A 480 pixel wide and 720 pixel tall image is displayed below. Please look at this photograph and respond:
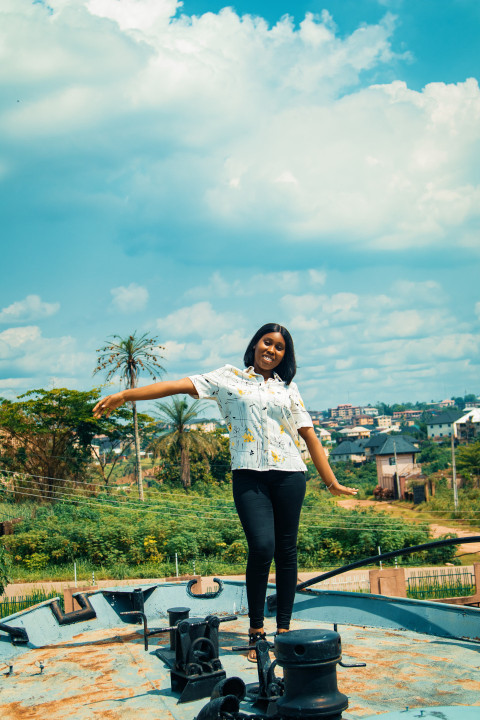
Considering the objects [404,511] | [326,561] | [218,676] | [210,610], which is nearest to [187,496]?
[326,561]

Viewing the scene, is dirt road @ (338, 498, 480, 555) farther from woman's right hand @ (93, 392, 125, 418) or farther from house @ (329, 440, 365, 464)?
house @ (329, 440, 365, 464)

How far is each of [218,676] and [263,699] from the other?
1.75 feet

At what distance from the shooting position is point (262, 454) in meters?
3.21

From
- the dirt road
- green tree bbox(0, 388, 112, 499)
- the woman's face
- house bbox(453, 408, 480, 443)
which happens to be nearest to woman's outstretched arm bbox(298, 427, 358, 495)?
the woman's face

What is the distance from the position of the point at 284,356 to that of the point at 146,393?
0.82 m

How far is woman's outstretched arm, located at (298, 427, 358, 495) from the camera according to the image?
350 cm

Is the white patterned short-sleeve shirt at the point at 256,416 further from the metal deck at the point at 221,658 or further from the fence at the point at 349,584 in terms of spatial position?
the fence at the point at 349,584

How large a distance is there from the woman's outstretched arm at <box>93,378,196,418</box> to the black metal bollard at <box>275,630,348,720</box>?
5.25 feet

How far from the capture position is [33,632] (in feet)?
12.8

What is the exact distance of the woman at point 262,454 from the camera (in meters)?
3.16

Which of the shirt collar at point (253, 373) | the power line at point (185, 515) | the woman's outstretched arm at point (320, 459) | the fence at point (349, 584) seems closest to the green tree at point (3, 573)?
the fence at point (349, 584)

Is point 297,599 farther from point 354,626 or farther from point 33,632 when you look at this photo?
point 33,632

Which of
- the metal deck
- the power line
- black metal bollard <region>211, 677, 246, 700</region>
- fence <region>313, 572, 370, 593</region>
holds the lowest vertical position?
fence <region>313, 572, 370, 593</region>

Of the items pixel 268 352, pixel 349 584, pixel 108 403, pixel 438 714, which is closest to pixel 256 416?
pixel 268 352
